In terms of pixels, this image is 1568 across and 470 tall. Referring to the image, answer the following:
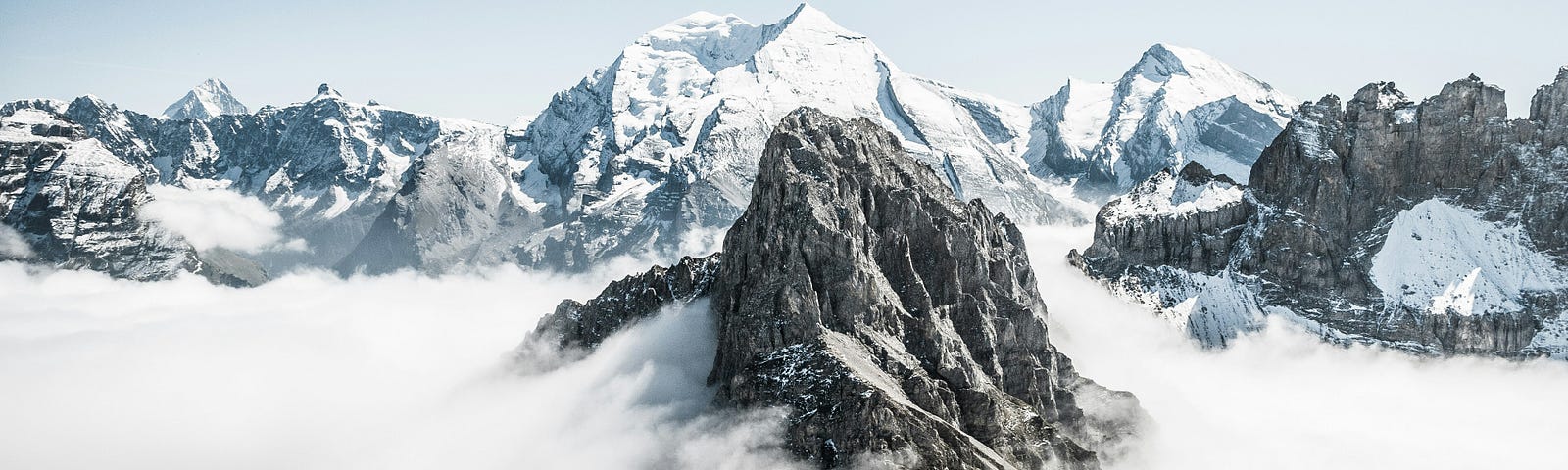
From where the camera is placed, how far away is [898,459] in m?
188

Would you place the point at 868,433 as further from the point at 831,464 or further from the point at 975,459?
the point at 975,459

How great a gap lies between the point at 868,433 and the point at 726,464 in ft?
82.0

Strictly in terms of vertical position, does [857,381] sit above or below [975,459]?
above

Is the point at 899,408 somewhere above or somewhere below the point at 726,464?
above

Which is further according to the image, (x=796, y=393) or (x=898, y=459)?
(x=796, y=393)

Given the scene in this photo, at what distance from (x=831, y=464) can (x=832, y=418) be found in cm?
774

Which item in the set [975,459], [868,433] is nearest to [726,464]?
[868,433]

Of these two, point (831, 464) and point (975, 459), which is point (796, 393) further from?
point (975, 459)

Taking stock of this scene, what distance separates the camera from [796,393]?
199875mm

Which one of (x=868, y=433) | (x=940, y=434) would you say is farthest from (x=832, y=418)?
(x=940, y=434)

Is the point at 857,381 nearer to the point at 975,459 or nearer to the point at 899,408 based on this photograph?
the point at 899,408

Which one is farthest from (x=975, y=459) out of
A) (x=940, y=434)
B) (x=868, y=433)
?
(x=868, y=433)

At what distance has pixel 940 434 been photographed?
198375 mm

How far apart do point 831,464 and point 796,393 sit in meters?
14.9
